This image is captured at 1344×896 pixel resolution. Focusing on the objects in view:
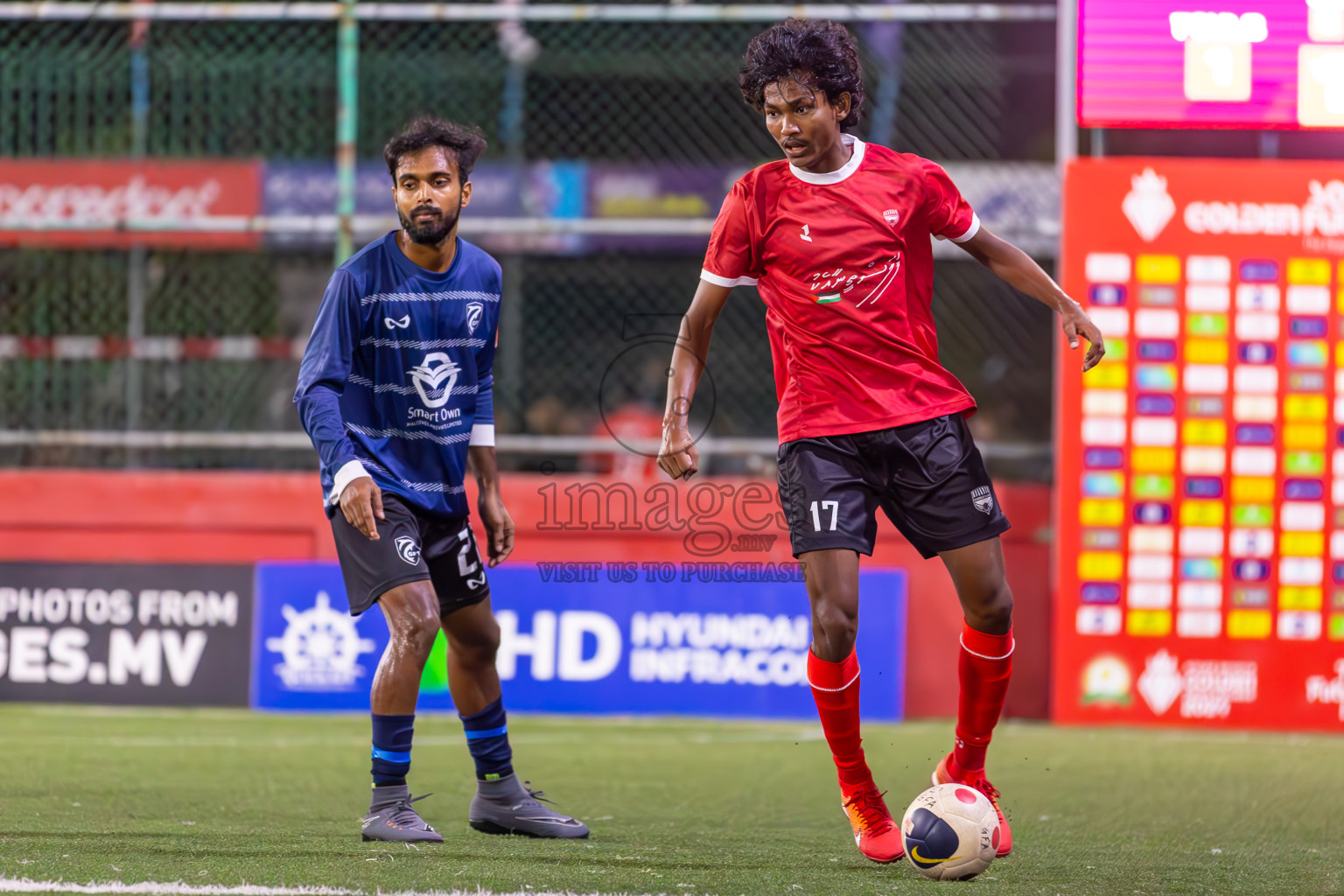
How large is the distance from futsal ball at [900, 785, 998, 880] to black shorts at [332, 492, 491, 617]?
149cm

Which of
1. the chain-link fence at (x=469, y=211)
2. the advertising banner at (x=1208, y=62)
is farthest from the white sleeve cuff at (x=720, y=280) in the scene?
the chain-link fence at (x=469, y=211)

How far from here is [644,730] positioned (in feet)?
26.0

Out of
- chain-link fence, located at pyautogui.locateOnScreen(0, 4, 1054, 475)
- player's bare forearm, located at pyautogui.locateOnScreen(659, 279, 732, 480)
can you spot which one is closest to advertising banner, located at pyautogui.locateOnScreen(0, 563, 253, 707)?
chain-link fence, located at pyautogui.locateOnScreen(0, 4, 1054, 475)

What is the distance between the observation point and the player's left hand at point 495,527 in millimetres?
4730

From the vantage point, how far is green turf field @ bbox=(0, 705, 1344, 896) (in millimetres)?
3811

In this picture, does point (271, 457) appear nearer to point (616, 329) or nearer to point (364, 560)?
point (616, 329)

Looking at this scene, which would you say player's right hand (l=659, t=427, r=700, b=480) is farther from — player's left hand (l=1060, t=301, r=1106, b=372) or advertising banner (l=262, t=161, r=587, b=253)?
advertising banner (l=262, t=161, r=587, b=253)

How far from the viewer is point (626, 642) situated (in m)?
8.41

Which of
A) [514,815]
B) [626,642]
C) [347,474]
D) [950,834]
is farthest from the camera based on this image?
[626,642]

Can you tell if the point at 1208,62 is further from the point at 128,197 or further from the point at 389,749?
the point at 128,197

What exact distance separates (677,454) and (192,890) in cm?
163

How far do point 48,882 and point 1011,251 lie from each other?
9.83ft

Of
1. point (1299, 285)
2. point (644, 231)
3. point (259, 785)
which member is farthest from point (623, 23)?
point (259, 785)

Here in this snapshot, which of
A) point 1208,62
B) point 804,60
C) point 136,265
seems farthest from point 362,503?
point 136,265
